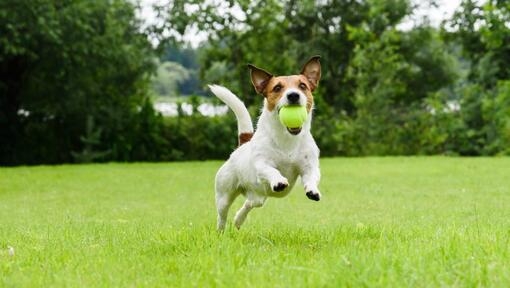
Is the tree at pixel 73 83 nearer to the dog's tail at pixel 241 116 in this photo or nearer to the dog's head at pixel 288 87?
the dog's tail at pixel 241 116

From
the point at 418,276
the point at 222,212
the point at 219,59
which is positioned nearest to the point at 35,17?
the point at 219,59

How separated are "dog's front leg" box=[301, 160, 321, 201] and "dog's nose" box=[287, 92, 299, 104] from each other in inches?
21.0

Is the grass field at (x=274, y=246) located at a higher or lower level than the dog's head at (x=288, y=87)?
lower

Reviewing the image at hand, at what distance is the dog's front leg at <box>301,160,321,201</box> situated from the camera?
572cm

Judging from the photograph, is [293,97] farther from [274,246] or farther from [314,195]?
[274,246]

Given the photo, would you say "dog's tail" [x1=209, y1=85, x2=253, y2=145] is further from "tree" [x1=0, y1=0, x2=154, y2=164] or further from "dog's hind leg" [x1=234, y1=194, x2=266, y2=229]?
"tree" [x1=0, y1=0, x2=154, y2=164]

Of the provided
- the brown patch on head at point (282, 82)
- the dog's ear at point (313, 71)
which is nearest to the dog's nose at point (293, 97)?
the brown patch on head at point (282, 82)

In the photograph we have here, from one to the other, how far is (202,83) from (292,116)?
2927 centimetres

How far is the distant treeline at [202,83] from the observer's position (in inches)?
1027

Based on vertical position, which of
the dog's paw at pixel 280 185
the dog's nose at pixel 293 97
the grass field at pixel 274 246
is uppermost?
the dog's nose at pixel 293 97

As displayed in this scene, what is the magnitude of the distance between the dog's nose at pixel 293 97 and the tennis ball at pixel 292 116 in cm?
5

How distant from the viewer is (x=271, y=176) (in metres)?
6.05

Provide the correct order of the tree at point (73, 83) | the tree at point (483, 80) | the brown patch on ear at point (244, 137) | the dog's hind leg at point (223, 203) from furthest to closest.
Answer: the tree at point (483, 80) < the tree at point (73, 83) < the brown patch on ear at point (244, 137) < the dog's hind leg at point (223, 203)

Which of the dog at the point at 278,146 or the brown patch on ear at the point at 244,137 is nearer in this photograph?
the dog at the point at 278,146
